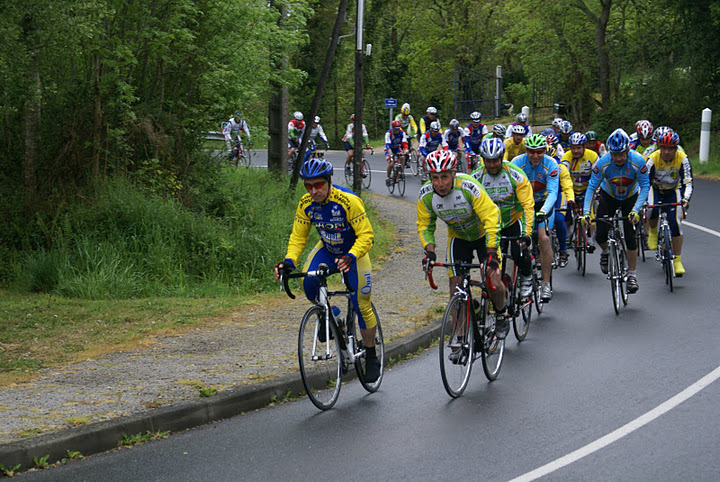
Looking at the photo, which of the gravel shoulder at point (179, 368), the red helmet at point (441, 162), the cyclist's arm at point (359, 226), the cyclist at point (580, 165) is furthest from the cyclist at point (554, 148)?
the cyclist's arm at point (359, 226)

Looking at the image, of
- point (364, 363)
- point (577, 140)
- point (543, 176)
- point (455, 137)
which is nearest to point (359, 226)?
point (364, 363)

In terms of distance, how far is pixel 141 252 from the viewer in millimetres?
14383

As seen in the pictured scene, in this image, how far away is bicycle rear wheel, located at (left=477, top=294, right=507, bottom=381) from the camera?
872 centimetres

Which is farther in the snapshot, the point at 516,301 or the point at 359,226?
the point at 516,301

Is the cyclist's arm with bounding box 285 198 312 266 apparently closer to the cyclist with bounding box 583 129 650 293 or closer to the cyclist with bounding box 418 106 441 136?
the cyclist with bounding box 583 129 650 293

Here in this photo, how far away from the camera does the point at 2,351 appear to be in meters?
9.98

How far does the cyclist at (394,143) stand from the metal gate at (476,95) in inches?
1017

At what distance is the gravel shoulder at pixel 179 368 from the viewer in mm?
7328

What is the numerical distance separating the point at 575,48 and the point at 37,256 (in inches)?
1298

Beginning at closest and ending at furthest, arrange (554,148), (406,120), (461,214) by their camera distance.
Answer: (461,214) < (554,148) < (406,120)

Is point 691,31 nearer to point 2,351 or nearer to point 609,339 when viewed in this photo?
point 609,339

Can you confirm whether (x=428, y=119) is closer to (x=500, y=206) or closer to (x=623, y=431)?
(x=500, y=206)

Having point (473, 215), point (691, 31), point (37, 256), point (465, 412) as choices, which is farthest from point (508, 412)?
point (691, 31)

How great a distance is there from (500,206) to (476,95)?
149 feet
